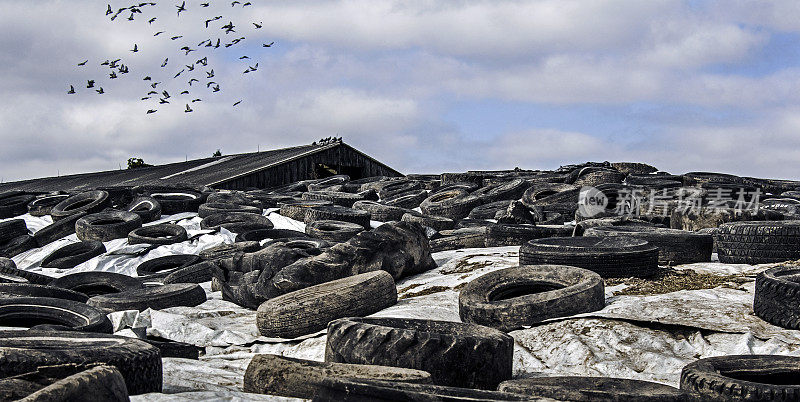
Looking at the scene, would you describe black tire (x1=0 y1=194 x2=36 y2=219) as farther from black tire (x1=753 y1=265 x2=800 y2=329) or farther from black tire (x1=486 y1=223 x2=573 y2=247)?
black tire (x1=753 y1=265 x2=800 y2=329)

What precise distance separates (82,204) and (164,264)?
710 centimetres

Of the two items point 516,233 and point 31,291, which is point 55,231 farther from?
point 516,233

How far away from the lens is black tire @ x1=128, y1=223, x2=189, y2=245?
13998 mm

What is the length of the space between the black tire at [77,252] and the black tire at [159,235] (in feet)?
2.00

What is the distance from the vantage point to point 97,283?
10438mm

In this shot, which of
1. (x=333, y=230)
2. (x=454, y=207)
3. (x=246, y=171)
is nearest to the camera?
(x=333, y=230)

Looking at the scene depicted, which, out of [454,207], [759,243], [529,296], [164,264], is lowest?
[164,264]

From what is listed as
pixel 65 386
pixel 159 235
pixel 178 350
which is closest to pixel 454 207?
pixel 159 235

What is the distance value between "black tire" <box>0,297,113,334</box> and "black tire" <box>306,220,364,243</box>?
21.2ft

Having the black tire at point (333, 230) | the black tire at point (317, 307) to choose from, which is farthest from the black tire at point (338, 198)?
the black tire at point (317, 307)

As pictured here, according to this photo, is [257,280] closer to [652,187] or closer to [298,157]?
[652,187]

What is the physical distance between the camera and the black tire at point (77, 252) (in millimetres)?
13380

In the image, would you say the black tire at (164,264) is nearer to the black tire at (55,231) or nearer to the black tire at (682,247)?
the black tire at (55,231)

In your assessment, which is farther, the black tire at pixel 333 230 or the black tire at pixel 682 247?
the black tire at pixel 333 230
